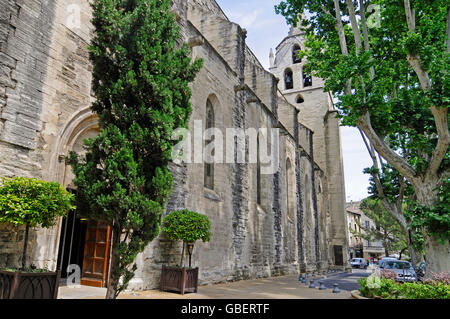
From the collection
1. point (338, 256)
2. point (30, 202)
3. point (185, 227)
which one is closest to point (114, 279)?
point (30, 202)

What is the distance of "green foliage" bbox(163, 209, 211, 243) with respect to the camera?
773 cm

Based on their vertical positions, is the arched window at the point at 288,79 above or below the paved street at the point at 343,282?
above

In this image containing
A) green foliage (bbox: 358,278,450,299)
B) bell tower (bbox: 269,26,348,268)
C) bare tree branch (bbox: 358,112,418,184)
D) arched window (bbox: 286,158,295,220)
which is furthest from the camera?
bell tower (bbox: 269,26,348,268)

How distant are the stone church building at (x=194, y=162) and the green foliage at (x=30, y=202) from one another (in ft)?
3.17

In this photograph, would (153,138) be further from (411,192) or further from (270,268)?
(411,192)

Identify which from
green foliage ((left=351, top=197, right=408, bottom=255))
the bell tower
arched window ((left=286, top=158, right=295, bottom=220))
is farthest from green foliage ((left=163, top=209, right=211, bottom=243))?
green foliage ((left=351, top=197, right=408, bottom=255))

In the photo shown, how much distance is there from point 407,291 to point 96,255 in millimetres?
6966

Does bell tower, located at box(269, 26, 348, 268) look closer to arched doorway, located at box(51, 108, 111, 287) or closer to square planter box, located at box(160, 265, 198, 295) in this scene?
square planter box, located at box(160, 265, 198, 295)

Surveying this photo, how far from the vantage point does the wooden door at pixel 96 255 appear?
7.10m

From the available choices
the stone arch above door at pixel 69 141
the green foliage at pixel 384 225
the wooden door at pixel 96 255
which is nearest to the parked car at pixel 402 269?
the wooden door at pixel 96 255

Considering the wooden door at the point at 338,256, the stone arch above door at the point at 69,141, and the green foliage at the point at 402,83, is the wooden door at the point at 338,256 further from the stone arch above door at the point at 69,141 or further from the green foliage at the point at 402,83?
the stone arch above door at the point at 69,141

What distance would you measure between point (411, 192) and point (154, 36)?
1279cm

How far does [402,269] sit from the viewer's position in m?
13.0

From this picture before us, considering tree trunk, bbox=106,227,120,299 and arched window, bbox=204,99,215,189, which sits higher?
arched window, bbox=204,99,215,189
